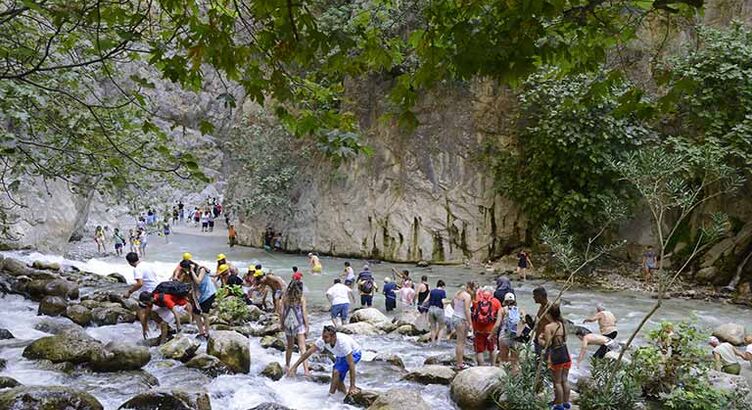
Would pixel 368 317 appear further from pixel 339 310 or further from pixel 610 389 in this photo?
pixel 610 389

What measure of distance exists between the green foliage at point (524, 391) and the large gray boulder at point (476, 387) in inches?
5.2

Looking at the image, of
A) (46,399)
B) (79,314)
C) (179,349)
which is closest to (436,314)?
(179,349)

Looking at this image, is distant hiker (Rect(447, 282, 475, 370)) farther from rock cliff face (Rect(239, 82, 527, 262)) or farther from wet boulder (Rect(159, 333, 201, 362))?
rock cliff face (Rect(239, 82, 527, 262))

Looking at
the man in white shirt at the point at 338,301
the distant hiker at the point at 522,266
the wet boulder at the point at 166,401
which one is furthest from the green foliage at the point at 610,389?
the distant hiker at the point at 522,266

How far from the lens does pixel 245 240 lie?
96.2ft

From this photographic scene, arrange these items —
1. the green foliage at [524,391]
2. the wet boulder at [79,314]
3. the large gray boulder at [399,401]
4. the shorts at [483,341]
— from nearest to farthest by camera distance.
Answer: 1. the large gray boulder at [399,401]
2. the green foliage at [524,391]
3. the shorts at [483,341]
4. the wet boulder at [79,314]

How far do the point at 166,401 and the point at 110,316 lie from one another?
19.5ft

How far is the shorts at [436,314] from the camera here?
38.1ft

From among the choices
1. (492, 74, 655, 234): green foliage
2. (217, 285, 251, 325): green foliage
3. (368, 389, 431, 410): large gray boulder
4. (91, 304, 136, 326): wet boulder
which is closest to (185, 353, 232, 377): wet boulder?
(368, 389, 431, 410): large gray boulder

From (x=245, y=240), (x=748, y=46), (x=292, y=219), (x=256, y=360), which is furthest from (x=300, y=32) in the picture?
(x=245, y=240)

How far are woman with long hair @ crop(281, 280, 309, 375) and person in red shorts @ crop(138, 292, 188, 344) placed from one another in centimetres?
245

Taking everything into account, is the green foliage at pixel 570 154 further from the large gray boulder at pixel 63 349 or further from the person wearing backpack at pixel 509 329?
the large gray boulder at pixel 63 349

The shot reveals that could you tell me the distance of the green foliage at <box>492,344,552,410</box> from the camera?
740 cm

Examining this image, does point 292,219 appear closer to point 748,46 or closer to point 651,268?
point 651,268
